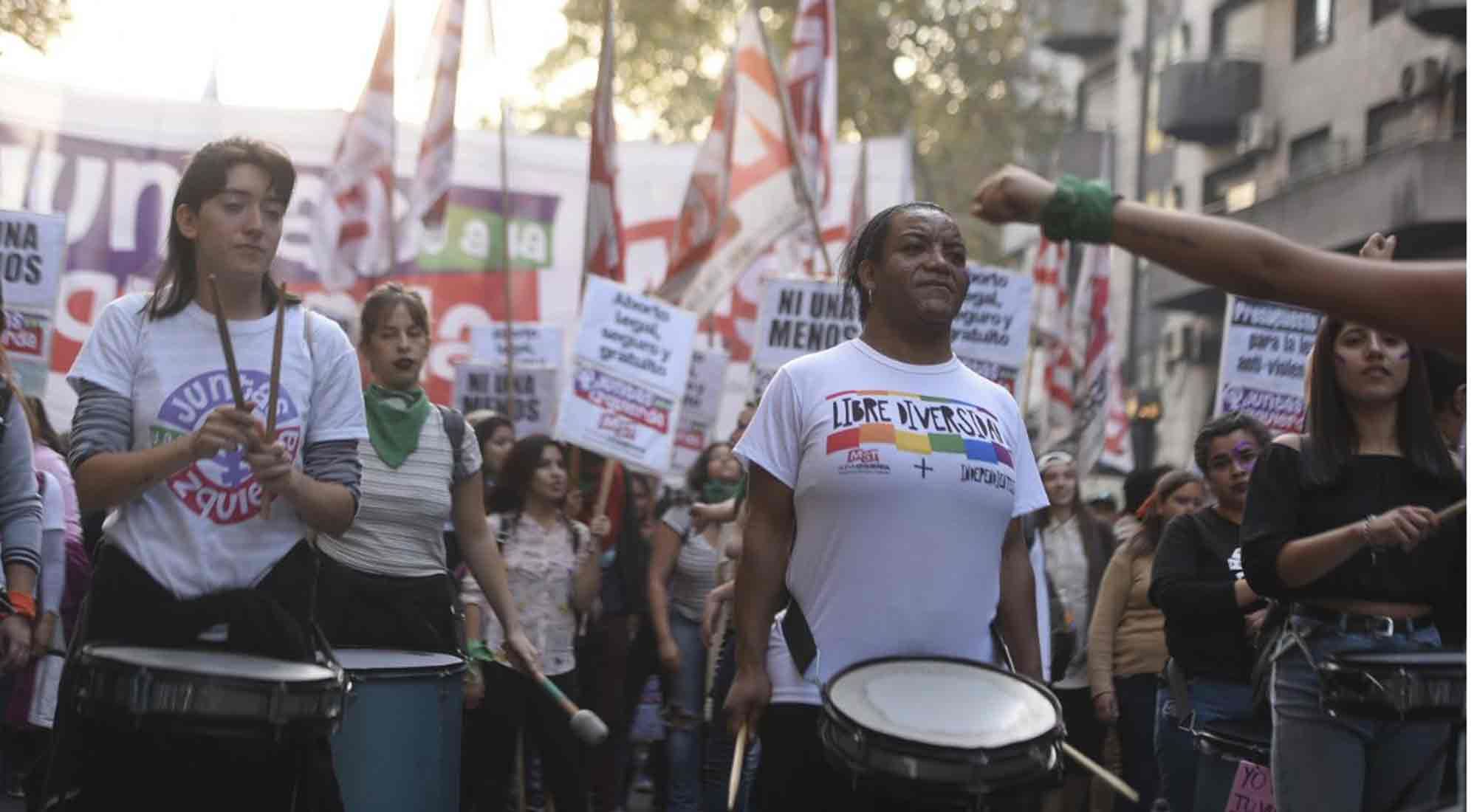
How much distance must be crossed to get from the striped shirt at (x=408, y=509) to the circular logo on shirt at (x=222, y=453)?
214 centimetres

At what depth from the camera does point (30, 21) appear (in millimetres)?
A: 8719

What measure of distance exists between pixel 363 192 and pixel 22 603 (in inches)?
439

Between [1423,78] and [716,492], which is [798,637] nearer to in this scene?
[716,492]

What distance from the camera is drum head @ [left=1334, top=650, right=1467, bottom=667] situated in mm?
4445

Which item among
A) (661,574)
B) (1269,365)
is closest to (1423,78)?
(1269,365)

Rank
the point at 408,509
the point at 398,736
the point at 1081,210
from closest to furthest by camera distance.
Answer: the point at 1081,210 → the point at 398,736 → the point at 408,509

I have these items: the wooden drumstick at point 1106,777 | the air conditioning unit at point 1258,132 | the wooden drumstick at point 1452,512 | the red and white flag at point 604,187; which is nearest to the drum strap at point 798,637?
the wooden drumstick at point 1106,777

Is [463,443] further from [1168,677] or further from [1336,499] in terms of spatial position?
[1336,499]

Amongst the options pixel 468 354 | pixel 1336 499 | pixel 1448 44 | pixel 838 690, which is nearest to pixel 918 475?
pixel 838 690

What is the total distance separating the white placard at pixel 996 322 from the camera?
13.3 m

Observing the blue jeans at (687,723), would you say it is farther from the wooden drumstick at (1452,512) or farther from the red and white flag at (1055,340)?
the red and white flag at (1055,340)

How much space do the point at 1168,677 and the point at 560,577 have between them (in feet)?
9.21

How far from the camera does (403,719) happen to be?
5.46 meters

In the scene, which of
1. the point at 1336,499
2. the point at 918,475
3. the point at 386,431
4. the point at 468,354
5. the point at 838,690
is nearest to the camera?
the point at 838,690
